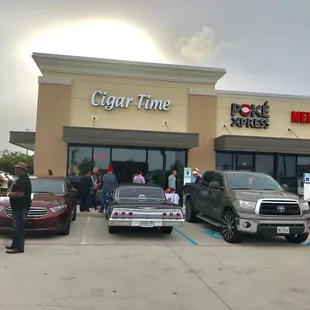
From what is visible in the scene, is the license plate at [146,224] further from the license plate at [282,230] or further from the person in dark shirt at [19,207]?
the license plate at [282,230]

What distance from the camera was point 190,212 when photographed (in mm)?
13336

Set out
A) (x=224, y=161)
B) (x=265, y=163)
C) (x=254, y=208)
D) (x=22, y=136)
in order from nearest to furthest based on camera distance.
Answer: (x=254, y=208), (x=22, y=136), (x=224, y=161), (x=265, y=163)

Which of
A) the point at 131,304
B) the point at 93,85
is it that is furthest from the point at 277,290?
the point at 93,85

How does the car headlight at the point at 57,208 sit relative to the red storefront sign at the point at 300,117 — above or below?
below

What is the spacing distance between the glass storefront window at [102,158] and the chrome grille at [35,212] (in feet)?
31.8

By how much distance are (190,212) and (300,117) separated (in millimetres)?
10707

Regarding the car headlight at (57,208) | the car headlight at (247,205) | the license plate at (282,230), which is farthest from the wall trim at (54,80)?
the license plate at (282,230)

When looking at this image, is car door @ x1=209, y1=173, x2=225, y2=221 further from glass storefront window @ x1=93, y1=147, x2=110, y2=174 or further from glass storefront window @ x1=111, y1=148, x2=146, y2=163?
glass storefront window @ x1=93, y1=147, x2=110, y2=174

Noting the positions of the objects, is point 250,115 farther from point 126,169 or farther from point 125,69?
point 126,169

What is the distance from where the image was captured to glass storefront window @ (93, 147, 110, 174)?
62.8 ft

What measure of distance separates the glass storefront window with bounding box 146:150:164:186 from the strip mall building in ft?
0.17

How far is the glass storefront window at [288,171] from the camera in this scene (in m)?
20.7

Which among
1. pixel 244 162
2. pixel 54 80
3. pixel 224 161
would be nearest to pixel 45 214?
pixel 54 80

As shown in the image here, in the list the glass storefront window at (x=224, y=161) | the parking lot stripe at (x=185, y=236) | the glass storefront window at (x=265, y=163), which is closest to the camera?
the parking lot stripe at (x=185, y=236)
